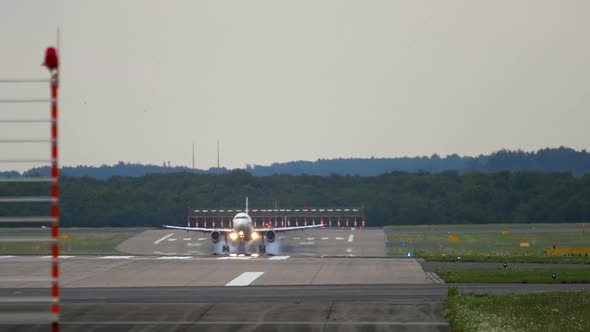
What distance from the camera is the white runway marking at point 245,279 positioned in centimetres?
5225

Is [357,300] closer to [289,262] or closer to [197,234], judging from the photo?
[289,262]

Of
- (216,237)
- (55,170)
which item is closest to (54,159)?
(55,170)

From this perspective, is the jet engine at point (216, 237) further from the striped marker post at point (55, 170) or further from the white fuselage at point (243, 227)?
the striped marker post at point (55, 170)

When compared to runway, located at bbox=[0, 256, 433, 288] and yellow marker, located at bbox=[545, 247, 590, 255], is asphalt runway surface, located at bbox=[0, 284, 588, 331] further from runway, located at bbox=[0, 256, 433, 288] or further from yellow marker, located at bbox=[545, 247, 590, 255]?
yellow marker, located at bbox=[545, 247, 590, 255]

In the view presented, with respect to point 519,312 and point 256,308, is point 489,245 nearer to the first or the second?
point 256,308

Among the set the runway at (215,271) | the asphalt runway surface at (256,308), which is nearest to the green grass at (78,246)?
the runway at (215,271)

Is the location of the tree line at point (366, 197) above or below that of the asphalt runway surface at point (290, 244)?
above

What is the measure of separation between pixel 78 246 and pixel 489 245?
136ft

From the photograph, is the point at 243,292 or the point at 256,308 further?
the point at 243,292

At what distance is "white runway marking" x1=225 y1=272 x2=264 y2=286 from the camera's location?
171ft

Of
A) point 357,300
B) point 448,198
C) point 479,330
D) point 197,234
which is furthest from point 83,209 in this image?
point 479,330

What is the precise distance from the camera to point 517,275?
5319 centimetres

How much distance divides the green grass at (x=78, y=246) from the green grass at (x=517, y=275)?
1588 inches

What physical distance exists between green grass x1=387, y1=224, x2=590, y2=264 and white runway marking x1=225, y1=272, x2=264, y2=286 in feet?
55.0
